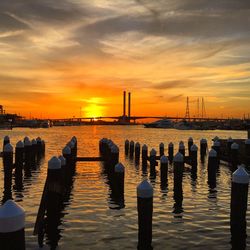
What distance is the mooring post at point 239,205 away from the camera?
1219cm

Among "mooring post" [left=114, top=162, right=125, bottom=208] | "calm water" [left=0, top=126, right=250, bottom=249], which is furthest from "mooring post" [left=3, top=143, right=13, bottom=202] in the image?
"mooring post" [left=114, top=162, right=125, bottom=208]

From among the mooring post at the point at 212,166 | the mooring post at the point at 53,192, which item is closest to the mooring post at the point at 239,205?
the mooring post at the point at 53,192

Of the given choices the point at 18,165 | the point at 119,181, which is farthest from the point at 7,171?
the point at 119,181

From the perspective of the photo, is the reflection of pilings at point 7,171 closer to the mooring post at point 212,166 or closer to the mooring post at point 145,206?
the mooring post at point 145,206

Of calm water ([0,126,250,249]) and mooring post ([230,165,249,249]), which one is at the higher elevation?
mooring post ([230,165,249,249])

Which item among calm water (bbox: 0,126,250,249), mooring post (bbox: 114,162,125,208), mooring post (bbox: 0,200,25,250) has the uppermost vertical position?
mooring post (bbox: 0,200,25,250)

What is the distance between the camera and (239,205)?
40.3 ft

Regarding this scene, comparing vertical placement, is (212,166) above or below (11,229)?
below

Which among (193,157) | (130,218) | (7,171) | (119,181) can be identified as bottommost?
(130,218)

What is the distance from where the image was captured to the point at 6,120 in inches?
7510

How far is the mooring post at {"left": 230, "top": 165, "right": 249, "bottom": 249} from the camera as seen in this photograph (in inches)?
480

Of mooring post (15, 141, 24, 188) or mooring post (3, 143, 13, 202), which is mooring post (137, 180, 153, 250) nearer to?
mooring post (3, 143, 13, 202)

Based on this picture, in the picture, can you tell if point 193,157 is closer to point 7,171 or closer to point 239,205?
point 7,171

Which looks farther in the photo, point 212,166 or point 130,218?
point 212,166
